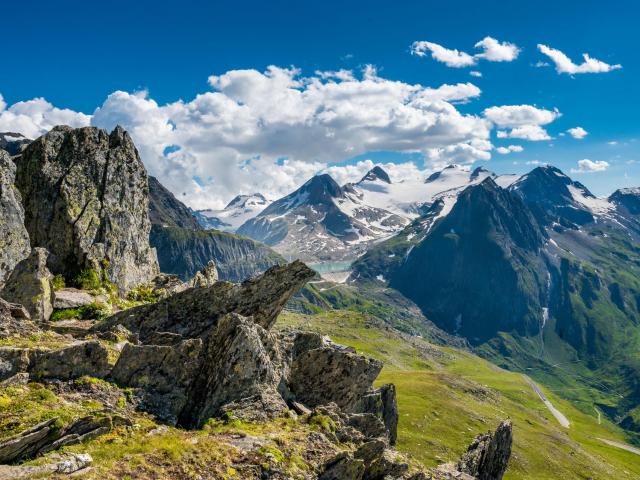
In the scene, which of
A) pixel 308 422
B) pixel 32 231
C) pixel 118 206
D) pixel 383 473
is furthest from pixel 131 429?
pixel 118 206

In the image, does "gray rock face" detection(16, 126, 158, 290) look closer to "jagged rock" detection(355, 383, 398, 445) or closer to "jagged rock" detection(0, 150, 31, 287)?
"jagged rock" detection(0, 150, 31, 287)

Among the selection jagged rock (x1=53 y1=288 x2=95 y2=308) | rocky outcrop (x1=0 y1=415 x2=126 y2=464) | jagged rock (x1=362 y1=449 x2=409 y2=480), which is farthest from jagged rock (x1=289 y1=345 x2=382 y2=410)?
jagged rock (x1=53 y1=288 x2=95 y2=308)

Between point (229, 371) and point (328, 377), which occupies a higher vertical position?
point (229, 371)

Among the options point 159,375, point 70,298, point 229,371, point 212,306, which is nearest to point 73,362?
point 159,375

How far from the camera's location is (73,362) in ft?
73.5

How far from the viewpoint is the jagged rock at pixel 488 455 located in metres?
43.9

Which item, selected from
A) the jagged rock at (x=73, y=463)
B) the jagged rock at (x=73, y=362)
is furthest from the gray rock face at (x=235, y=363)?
the jagged rock at (x=73, y=463)

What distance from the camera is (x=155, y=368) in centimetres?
2489

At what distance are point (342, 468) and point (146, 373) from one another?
11.0 m

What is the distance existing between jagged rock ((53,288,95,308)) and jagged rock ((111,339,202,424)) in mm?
14460

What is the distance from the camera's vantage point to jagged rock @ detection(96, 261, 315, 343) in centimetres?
3309

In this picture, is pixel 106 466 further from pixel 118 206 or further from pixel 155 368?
pixel 118 206

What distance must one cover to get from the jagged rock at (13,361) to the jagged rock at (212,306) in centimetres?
1005

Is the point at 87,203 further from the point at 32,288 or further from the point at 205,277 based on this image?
the point at 32,288
